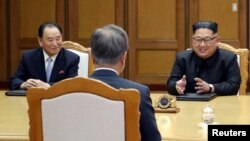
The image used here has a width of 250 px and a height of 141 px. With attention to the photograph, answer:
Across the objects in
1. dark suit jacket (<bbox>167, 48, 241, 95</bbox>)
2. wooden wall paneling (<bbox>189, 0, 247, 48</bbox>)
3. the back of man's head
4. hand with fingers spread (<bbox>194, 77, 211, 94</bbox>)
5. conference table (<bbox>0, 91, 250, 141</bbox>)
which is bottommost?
conference table (<bbox>0, 91, 250, 141</bbox>)

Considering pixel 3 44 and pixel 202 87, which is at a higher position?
pixel 3 44

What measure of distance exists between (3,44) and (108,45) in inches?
260

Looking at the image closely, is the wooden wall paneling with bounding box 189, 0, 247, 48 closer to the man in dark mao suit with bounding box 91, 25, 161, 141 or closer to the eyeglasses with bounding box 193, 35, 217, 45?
the eyeglasses with bounding box 193, 35, 217, 45

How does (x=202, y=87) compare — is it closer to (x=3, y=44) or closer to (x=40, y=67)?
(x=40, y=67)

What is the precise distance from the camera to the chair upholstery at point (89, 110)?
2.11m

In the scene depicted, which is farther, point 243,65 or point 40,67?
point 40,67

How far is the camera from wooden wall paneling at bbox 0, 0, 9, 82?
8.55 m

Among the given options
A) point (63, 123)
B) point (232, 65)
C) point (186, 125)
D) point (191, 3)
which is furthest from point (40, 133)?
point (191, 3)

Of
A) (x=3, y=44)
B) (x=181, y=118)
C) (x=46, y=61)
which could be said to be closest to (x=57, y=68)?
(x=46, y=61)

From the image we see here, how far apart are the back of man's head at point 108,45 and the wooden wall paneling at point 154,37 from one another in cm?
603

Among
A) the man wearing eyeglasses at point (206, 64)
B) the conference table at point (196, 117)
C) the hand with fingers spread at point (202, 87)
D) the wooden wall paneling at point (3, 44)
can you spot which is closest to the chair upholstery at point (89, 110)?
the conference table at point (196, 117)

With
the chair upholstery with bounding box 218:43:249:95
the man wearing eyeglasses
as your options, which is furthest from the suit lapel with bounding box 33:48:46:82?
the chair upholstery with bounding box 218:43:249:95

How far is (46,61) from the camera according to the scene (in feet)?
15.0

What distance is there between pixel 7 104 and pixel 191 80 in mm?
1372
